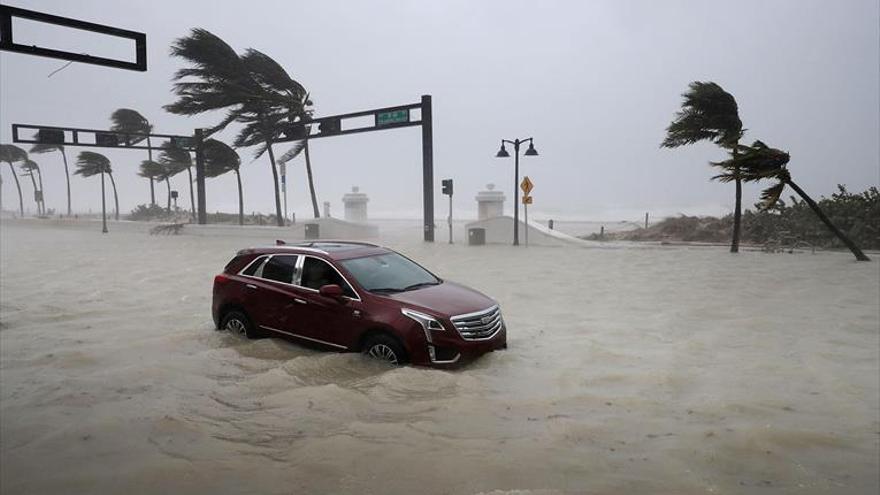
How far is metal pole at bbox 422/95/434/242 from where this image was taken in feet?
82.8

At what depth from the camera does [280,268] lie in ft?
24.9

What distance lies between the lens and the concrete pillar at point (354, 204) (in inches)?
1379

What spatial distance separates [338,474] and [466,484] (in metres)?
0.80

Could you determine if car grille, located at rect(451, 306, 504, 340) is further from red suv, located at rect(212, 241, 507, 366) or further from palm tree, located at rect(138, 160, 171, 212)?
palm tree, located at rect(138, 160, 171, 212)

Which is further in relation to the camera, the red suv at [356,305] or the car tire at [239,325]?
the car tire at [239,325]

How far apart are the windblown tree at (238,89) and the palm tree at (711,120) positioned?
704 inches

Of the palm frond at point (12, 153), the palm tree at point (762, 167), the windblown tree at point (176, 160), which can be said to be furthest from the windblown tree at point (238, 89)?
the palm frond at point (12, 153)

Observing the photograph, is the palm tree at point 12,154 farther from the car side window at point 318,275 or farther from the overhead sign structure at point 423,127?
the car side window at point 318,275

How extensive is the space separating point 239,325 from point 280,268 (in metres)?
1.00

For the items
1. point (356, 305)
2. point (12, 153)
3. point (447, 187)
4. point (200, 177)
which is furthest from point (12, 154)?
point (356, 305)

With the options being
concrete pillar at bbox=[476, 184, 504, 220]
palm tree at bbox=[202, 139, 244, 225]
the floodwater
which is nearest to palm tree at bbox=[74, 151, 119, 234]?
palm tree at bbox=[202, 139, 244, 225]

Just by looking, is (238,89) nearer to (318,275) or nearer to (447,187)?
(447,187)

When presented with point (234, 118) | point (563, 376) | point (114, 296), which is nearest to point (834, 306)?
point (563, 376)

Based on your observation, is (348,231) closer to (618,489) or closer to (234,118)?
(234,118)
